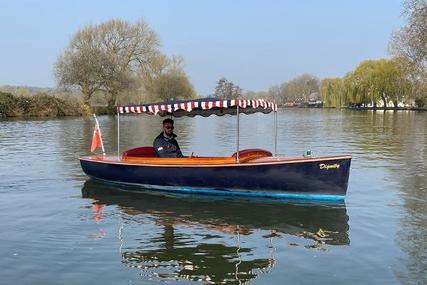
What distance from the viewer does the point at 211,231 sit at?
10078 millimetres

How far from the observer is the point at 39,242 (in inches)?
364

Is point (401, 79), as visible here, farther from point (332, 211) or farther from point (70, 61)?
point (332, 211)

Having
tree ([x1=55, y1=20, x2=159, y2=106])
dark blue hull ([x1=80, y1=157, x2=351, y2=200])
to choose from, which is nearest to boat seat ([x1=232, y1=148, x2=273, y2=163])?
dark blue hull ([x1=80, y1=157, x2=351, y2=200])

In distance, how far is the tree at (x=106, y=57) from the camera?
6875 centimetres

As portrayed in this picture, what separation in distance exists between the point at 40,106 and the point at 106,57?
12638 mm

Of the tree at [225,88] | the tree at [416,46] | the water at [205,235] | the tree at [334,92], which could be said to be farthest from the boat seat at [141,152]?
the tree at [225,88]

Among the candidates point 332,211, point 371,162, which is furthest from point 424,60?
point 332,211

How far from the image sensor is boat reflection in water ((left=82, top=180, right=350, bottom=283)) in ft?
26.2

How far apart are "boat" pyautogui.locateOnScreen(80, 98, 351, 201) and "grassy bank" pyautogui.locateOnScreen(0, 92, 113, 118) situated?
4892 centimetres

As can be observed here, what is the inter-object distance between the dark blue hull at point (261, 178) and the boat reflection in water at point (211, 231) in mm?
315

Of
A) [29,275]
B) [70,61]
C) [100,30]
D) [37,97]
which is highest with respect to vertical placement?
[100,30]

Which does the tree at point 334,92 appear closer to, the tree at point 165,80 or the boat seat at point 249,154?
the tree at point 165,80

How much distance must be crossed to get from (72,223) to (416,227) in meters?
7.09

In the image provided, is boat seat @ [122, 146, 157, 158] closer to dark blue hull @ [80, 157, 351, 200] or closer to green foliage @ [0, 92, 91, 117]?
dark blue hull @ [80, 157, 351, 200]
